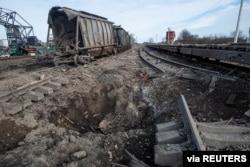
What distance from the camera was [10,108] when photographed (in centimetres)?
441

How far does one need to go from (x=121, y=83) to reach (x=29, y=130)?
12.5 ft

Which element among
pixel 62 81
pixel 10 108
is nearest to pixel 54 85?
pixel 62 81

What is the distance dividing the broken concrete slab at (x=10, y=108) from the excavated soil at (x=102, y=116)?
0.10m

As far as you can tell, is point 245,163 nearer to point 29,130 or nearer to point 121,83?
point 29,130

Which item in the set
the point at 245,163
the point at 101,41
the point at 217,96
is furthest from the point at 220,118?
the point at 101,41

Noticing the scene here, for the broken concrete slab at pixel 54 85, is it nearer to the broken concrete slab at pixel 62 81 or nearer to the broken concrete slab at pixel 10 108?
the broken concrete slab at pixel 62 81

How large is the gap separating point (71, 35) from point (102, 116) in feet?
26.2

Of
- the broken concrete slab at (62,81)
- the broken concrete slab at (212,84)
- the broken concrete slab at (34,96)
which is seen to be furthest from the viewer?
the broken concrete slab at (62,81)

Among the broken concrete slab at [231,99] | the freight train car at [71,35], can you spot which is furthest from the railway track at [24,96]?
the broken concrete slab at [231,99]

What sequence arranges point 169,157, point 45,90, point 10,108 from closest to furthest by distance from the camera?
point 169,157 → point 10,108 → point 45,90

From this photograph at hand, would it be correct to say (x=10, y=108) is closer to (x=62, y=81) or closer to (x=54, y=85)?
(x=54, y=85)

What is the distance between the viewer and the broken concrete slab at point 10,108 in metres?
4.31

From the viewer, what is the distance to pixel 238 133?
2941 mm

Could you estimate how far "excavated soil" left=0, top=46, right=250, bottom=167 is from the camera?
3070 millimetres
